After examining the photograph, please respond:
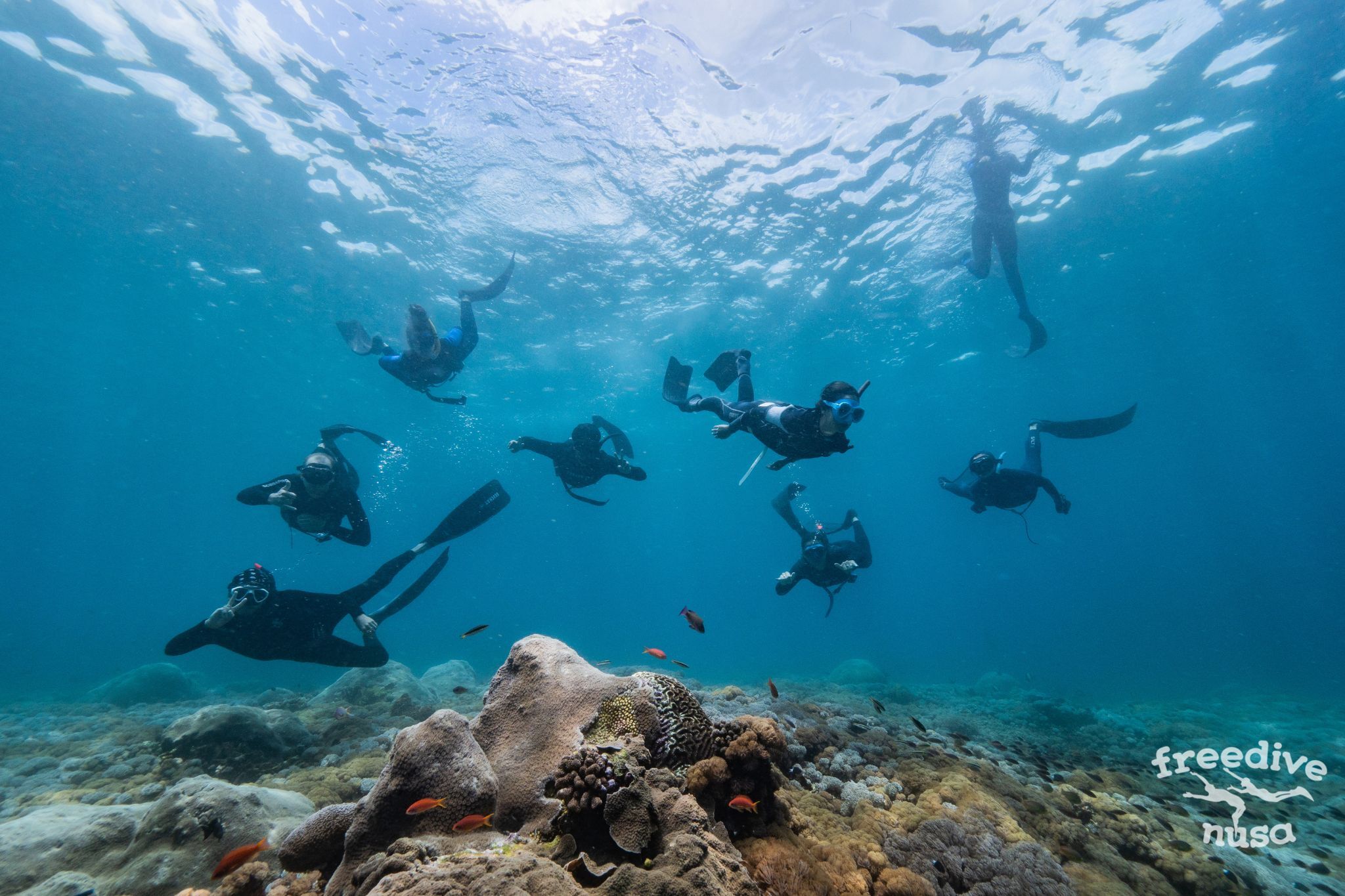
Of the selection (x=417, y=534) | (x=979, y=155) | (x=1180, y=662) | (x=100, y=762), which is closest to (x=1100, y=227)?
(x=979, y=155)

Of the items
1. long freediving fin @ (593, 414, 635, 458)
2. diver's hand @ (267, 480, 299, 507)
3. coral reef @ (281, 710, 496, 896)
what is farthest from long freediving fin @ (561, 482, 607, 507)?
coral reef @ (281, 710, 496, 896)

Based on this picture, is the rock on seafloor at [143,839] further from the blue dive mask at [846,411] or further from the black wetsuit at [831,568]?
the black wetsuit at [831,568]

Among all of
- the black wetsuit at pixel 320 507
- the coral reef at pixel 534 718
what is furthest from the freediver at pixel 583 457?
the coral reef at pixel 534 718

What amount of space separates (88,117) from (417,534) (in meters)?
109

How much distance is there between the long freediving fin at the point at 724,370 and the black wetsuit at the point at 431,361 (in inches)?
255

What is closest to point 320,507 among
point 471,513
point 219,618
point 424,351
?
point 471,513

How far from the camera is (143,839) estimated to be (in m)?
3.73

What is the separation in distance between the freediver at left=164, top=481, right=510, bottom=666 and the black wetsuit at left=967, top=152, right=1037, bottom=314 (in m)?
21.0

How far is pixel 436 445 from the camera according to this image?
148ft

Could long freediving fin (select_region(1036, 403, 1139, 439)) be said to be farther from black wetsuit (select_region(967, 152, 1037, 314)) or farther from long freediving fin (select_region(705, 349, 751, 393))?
long freediving fin (select_region(705, 349, 751, 393))

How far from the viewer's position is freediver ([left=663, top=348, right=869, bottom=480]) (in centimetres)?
707

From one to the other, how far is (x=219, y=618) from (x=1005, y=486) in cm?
1739

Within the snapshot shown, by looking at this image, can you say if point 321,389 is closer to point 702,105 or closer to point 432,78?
point 432,78

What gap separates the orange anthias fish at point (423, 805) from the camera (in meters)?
2.60
